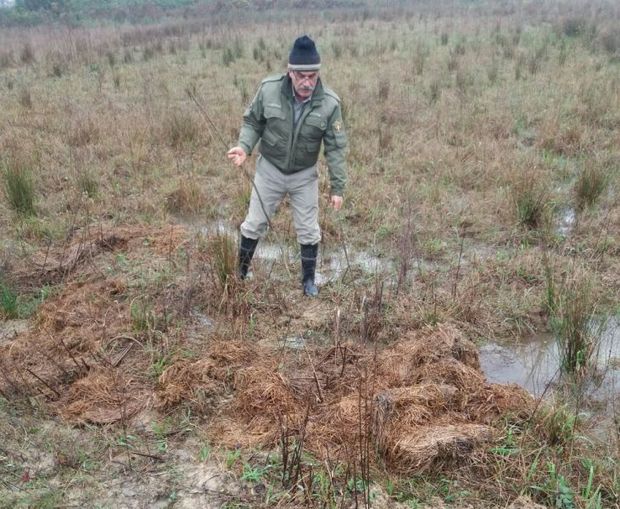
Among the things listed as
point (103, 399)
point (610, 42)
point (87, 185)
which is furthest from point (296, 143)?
point (610, 42)

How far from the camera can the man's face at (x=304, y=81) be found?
11.0 feet

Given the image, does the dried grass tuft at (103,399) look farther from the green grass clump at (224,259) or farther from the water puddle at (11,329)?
the green grass clump at (224,259)

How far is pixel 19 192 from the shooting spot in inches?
200

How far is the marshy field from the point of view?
95.2 inches

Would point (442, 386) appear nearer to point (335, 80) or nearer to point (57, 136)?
point (57, 136)

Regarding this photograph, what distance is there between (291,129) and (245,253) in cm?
97

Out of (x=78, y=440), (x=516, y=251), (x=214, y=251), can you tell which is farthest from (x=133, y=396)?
(x=516, y=251)

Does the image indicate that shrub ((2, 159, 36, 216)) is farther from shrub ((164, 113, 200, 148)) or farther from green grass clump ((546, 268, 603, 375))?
green grass clump ((546, 268, 603, 375))

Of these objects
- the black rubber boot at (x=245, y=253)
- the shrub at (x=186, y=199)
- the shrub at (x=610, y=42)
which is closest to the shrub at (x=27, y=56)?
the shrub at (x=186, y=199)

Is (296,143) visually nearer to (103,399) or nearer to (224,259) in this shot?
(224,259)

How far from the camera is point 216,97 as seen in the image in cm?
911

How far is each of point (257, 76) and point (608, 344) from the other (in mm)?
8809

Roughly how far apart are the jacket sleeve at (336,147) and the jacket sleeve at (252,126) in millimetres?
436

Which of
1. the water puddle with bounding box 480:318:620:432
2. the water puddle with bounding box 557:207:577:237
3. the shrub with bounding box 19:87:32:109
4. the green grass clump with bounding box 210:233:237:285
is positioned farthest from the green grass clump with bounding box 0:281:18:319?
the shrub with bounding box 19:87:32:109
